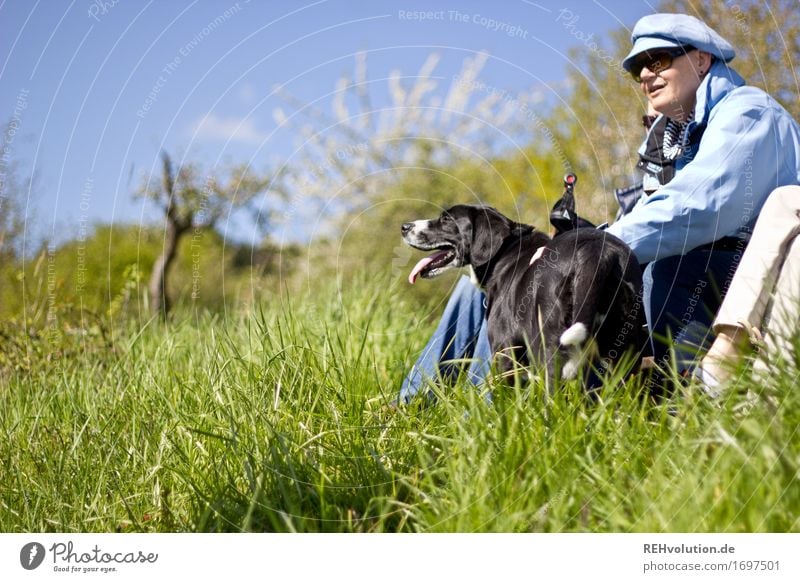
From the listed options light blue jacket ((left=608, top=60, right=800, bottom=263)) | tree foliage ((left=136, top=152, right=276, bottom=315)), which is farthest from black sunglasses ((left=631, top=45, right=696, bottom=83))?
tree foliage ((left=136, top=152, right=276, bottom=315))

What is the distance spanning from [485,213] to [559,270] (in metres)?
1.05

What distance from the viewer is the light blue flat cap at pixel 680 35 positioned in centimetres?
326

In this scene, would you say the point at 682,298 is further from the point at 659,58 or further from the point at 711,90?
the point at 659,58

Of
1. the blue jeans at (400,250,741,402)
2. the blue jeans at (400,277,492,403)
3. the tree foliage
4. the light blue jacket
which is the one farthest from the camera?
the tree foliage

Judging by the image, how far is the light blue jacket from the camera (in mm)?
2914

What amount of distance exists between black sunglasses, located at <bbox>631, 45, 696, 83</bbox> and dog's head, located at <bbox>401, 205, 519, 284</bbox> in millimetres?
965

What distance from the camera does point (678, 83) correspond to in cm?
338

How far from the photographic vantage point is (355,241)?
760cm

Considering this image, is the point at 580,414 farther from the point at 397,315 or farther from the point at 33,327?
the point at 33,327

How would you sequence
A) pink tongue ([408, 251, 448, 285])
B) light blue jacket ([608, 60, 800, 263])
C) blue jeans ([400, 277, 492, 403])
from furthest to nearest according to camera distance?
pink tongue ([408, 251, 448, 285]), blue jeans ([400, 277, 492, 403]), light blue jacket ([608, 60, 800, 263])

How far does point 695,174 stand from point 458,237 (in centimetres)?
152

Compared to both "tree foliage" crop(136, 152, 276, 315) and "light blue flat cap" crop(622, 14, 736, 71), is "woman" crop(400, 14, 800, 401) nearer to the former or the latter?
"light blue flat cap" crop(622, 14, 736, 71)

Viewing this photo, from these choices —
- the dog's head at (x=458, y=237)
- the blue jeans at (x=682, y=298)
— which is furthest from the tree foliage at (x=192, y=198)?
the blue jeans at (x=682, y=298)
